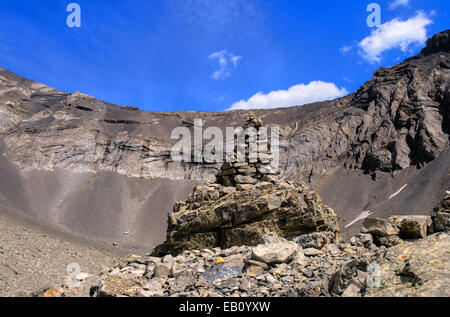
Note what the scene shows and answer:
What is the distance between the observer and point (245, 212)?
13578mm

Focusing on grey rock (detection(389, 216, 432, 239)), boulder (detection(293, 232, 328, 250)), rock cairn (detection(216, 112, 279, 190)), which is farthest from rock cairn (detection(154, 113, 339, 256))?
grey rock (detection(389, 216, 432, 239))

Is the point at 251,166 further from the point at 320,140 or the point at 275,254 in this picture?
the point at 320,140

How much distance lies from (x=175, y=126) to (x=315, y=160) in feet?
135

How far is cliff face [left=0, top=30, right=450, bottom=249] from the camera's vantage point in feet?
180

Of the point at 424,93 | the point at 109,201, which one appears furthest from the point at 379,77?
the point at 109,201

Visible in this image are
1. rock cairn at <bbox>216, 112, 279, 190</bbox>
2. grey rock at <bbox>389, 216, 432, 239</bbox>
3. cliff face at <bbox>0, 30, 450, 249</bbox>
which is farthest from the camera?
cliff face at <bbox>0, 30, 450, 249</bbox>

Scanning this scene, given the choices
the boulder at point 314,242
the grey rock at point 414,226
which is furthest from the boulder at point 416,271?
the boulder at point 314,242

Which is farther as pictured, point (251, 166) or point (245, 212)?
point (251, 166)

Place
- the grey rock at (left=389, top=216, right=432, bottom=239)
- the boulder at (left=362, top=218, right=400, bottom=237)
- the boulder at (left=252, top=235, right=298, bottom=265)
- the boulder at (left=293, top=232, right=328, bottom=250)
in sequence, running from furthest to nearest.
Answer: the boulder at (left=293, top=232, right=328, bottom=250) → the boulder at (left=362, top=218, right=400, bottom=237) → the grey rock at (left=389, top=216, right=432, bottom=239) → the boulder at (left=252, top=235, right=298, bottom=265)

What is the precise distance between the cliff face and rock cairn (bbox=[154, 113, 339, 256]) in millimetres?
37254

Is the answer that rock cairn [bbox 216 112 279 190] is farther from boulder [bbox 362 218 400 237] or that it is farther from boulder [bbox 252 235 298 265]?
boulder [bbox 252 235 298 265]

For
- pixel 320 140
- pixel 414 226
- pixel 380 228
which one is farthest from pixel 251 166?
pixel 320 140

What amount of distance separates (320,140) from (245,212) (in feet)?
212

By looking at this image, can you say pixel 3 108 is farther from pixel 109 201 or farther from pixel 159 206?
pixel 159 206
